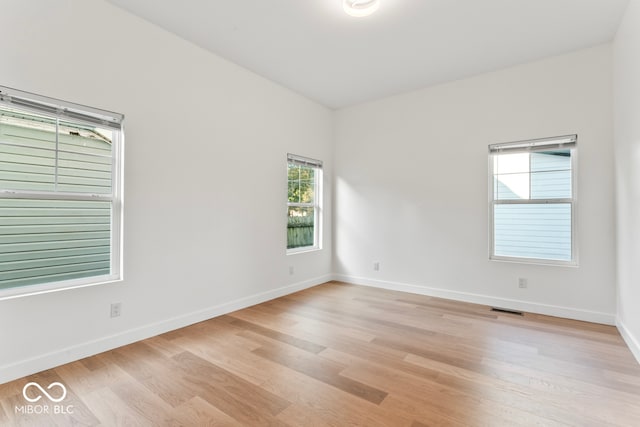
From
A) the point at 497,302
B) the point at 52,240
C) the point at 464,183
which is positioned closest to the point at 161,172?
the point at 52,240

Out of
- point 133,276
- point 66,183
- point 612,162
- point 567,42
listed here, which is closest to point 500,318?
point 612,162

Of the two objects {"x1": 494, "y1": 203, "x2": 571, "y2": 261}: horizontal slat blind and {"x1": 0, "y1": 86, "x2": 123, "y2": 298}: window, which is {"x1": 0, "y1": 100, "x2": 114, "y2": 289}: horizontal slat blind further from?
{"x1": 494, "y1": 203, "x2": 571, "y2": 261}: horizontal slat blind

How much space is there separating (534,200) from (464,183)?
0.79 meters

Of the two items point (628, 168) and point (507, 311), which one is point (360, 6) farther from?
point (507, 311)

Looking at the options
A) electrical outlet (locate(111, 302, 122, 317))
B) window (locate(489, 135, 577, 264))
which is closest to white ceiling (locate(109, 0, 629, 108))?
window (locate(489, 135, 577, 264))

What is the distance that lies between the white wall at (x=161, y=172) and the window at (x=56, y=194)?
0.11 meters

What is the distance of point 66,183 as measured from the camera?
95.2 inches

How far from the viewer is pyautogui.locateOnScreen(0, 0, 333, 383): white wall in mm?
2215

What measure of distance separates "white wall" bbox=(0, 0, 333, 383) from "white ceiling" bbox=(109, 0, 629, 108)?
35cm

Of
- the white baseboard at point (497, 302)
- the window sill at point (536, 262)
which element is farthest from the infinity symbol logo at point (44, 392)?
the window sill at point (536, 262)

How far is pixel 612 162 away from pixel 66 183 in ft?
16.6

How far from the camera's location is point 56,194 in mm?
2357

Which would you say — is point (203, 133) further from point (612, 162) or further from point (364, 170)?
point (612, 162)

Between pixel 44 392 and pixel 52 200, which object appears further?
pixel 52 200
